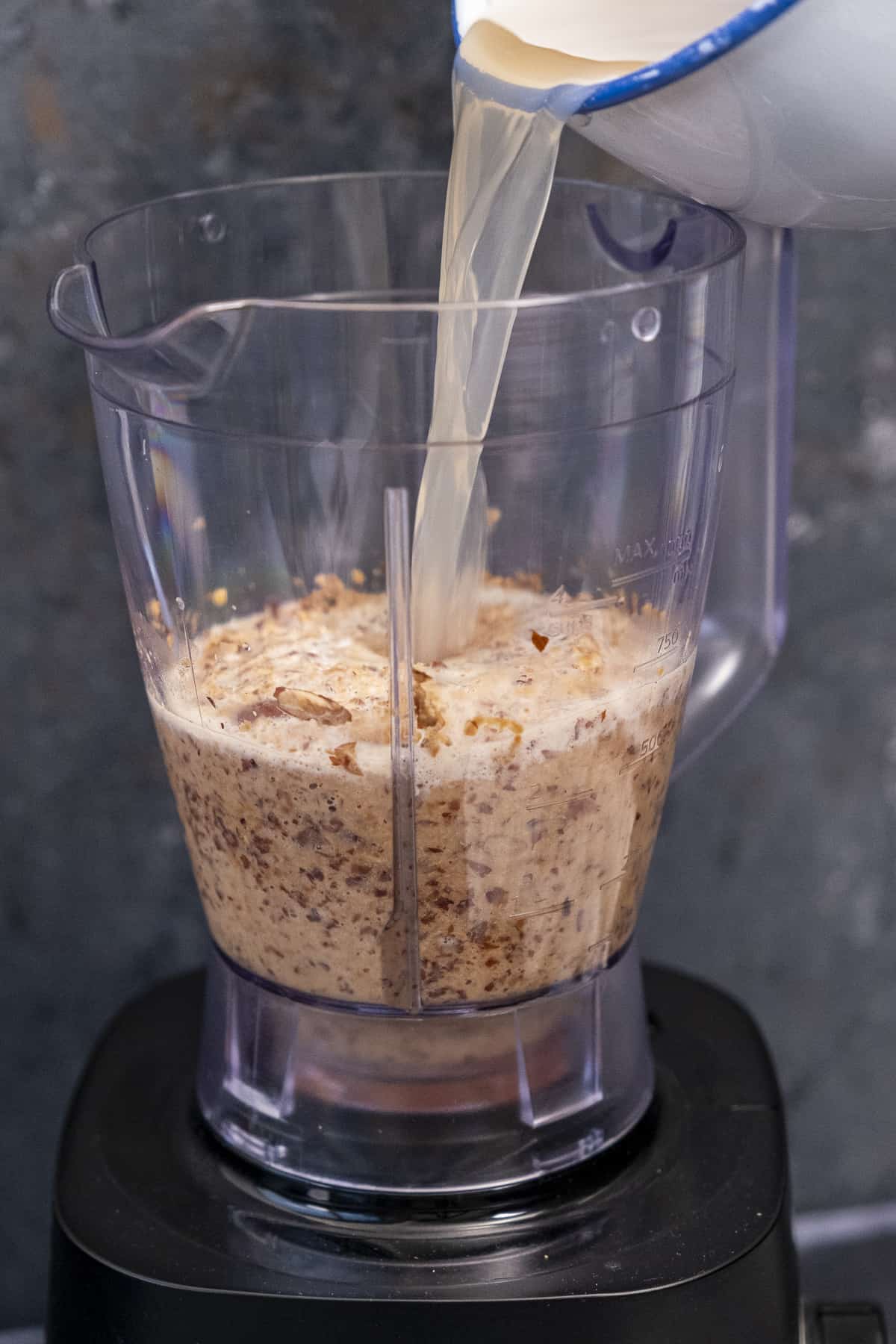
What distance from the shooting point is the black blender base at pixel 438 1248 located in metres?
0.62

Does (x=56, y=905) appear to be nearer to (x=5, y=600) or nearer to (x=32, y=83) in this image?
(x=5, y=600)

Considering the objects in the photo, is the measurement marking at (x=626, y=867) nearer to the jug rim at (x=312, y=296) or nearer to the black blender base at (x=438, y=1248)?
Result: the black blender base at (x=438, y=1248)

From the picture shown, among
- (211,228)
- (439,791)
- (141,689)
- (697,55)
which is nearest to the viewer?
Answer: (697,55)

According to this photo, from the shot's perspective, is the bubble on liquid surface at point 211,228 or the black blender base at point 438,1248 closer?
the black blender base at point 438,1248

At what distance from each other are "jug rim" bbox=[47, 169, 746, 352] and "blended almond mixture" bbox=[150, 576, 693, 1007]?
141mm

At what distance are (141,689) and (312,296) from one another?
0.92ft

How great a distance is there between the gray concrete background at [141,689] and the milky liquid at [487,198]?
21 centimetres

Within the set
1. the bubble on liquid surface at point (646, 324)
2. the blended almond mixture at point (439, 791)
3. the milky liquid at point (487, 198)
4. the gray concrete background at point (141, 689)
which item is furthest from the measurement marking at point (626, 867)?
the gray concrete background at point (141, 689)

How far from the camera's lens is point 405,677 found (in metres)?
0.62

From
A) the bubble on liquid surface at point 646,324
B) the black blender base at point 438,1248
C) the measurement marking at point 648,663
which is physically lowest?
the black blender base at point 438,1248

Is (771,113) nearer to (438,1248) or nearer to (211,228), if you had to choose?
(211,228)

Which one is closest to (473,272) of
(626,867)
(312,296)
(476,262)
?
(476,262)

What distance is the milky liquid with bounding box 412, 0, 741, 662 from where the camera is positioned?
0.62 metres

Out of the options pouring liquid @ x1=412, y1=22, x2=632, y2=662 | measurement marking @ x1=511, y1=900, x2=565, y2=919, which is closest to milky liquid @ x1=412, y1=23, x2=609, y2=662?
pouring liquid @ x1=412, y1=22, x2=632, y2=662
